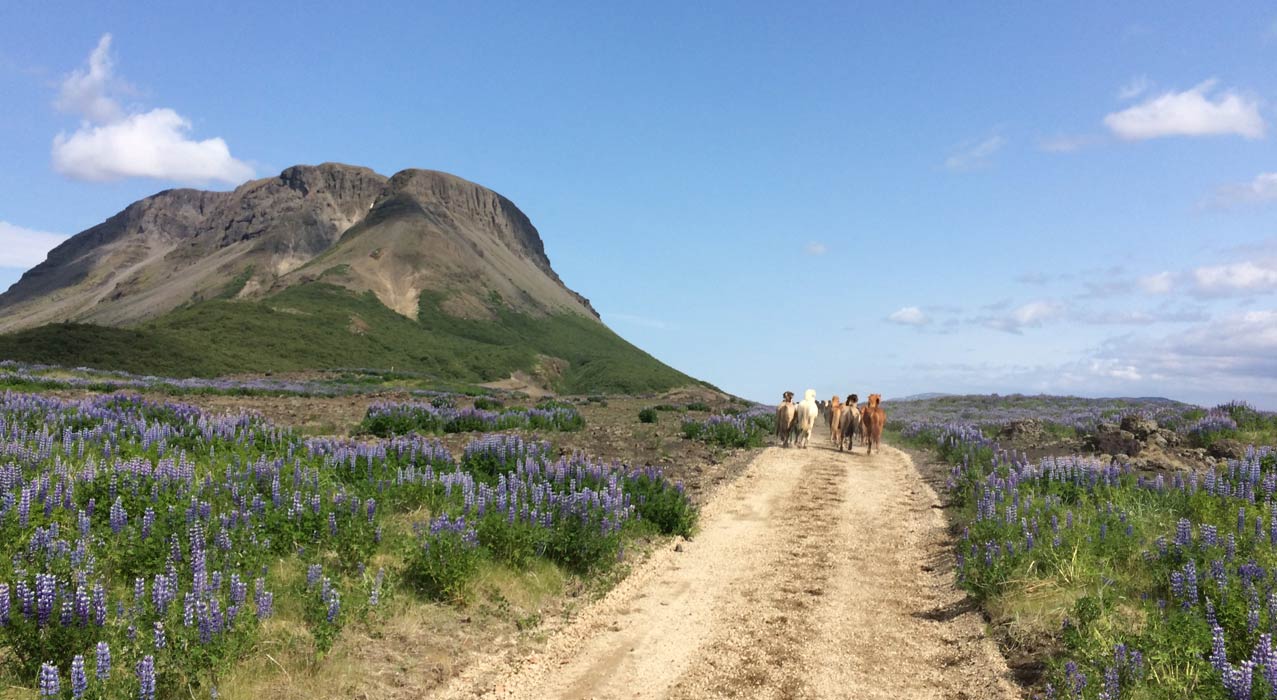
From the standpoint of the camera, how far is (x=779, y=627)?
8250 mm

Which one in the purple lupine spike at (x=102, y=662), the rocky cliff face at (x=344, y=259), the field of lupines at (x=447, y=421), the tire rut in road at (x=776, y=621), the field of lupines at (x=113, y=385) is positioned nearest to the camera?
the purple lupine spike at (x=102, y=662)

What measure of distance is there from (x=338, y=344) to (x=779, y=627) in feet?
293

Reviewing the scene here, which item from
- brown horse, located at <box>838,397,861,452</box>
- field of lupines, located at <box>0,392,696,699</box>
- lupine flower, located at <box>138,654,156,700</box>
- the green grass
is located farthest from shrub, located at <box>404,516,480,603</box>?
the green grass

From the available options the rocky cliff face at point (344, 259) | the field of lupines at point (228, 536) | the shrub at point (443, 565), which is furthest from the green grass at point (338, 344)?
the shrub at point (443, 565)

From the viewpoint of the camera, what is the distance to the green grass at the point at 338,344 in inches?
2082

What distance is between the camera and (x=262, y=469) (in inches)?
411

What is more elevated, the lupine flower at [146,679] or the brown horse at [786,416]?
the brown horse at [786,416]

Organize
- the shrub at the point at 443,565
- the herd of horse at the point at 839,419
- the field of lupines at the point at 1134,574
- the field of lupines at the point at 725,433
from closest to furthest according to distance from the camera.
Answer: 1. the field of lupines at the point at 1134,574
2. the shrub at the point at 443,565
3. the field of lupines at the point at 725,433
4. the herd of horse at the point at 839,419

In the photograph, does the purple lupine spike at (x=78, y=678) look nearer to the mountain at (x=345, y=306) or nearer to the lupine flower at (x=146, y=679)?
the lupine flower at (x=146, y=679)

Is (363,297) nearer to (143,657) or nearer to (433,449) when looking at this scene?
(433,449)

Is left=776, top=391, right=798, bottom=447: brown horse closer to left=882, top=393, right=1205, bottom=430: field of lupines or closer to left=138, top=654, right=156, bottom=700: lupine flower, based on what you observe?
left=882, top=393, right=1205, bottom=430: field of lupines

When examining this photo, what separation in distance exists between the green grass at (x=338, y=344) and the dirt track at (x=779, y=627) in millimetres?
50702

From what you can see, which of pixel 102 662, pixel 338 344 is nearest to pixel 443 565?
pixel 102 662

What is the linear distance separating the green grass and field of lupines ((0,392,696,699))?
45951 mm
